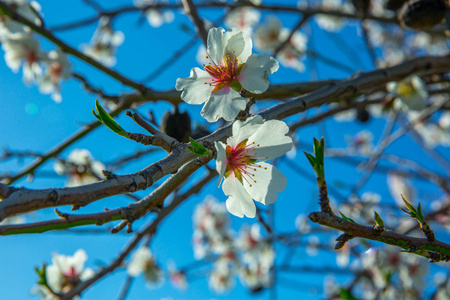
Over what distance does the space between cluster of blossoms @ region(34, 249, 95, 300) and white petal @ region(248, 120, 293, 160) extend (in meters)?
1.72

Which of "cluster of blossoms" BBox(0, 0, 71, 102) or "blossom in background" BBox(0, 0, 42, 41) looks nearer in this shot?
"blossom in background" BBox(0, 0, 42, 41)

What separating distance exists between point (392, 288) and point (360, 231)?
10.4 ft

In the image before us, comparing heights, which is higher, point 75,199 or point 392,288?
point 392,288

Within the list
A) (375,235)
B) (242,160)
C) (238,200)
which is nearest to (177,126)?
(242,160)

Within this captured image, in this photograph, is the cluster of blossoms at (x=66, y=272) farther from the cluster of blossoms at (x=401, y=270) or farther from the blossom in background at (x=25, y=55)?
the cluster of blossoms at (x=401, y=270)

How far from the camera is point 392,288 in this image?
3512 millimetres

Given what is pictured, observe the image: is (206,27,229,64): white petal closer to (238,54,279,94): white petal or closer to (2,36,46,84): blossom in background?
(238,54,279,94): white petal

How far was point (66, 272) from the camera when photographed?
7.64 feet

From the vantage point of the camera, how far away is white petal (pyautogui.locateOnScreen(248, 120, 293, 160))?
1.02 meters

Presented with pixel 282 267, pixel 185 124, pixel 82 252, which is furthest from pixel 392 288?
pixel 185 124

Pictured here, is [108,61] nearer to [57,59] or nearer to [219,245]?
[57,59]

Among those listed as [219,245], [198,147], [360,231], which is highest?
[219,245]

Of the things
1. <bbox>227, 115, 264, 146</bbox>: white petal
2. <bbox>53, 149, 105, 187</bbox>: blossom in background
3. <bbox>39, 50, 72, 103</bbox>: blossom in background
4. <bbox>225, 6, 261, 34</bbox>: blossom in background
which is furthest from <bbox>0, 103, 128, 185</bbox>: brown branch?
<bbox>225, 6, 261, 34</bbox>: blossom in background

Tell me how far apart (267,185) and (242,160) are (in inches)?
4.6
